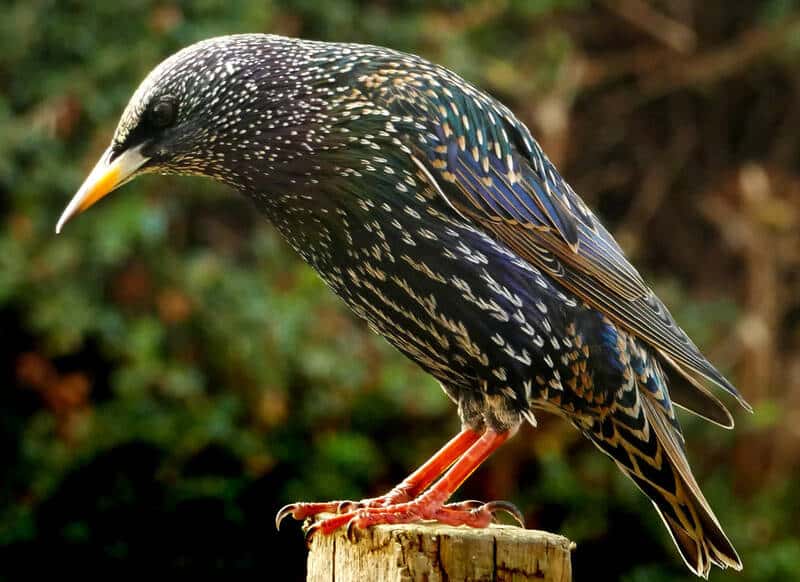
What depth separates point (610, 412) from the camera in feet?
10.4

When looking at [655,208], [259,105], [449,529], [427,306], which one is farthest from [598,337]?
[655,208]

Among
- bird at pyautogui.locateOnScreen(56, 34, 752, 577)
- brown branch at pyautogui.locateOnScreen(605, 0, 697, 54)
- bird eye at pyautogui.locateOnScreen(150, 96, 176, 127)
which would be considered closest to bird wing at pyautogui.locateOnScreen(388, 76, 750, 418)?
bird at pyautogui.locateOnScreen(56, 34, 752, 577)

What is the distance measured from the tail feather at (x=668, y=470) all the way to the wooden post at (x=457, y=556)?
669 millimetres

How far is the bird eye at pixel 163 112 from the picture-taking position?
2971mm

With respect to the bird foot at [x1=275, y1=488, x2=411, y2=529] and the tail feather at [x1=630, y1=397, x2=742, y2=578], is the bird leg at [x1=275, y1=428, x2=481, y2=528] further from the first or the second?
the tail feather at [x1=630, y1=397, x2=742, y2=578]

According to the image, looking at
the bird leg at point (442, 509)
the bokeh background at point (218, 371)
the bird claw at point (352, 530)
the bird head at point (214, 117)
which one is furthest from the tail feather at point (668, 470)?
the bokeh background at point (218, 371)

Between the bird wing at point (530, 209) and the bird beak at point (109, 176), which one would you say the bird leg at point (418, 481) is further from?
the bird beak at point (109, 176)

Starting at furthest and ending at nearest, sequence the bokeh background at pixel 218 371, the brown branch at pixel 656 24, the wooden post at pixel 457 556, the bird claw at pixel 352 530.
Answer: the brown branch at pixel 656 24, the bokeh background at pixel 218 371, the bird claw at pixel 352 530, the wooden post at pixel 457 556

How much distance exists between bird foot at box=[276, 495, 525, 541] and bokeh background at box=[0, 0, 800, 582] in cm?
183

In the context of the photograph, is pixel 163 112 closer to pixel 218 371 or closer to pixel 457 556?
pixel 457 556

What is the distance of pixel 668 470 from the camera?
330cm

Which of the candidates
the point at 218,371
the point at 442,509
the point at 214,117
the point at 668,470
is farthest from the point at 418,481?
the point at 218,371

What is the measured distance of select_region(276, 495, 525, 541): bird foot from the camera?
2688 mm

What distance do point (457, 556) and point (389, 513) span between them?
0.81 feet
